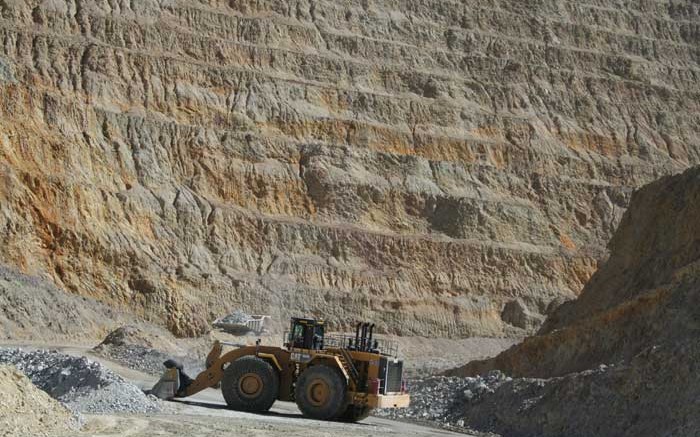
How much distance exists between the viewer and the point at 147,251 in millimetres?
43500

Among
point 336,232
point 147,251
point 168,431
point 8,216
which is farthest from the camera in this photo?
point 336,232

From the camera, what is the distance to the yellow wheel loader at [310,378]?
2022cm

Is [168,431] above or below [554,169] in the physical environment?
below

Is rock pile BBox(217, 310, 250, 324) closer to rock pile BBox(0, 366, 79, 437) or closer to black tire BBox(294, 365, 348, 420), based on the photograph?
black tire BBox(294, 365, 348, 420)

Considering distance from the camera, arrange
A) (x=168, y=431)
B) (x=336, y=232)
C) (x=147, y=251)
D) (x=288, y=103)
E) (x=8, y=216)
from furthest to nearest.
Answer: (x=288, y=103), (x=336, y=232), (x=147, y=251), (x=8, y=216), (x=168, y=431)

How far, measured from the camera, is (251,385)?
20734mm

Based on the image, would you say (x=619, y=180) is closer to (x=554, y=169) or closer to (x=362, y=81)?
(x=554, y=169)

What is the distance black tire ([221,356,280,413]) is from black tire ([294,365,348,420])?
55cm

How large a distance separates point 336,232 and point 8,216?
14373 mm

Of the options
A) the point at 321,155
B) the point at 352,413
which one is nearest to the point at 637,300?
the point at 352,413

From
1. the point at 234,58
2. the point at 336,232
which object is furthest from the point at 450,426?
the point at 234,58

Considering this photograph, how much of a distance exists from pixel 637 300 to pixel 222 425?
411 inches

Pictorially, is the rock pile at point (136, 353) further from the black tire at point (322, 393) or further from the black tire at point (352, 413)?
the black tire at point (322, 393)

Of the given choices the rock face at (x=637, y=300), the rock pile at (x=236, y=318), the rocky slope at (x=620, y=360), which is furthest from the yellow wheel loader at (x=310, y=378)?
the rock pile at (x=236, y=318)
